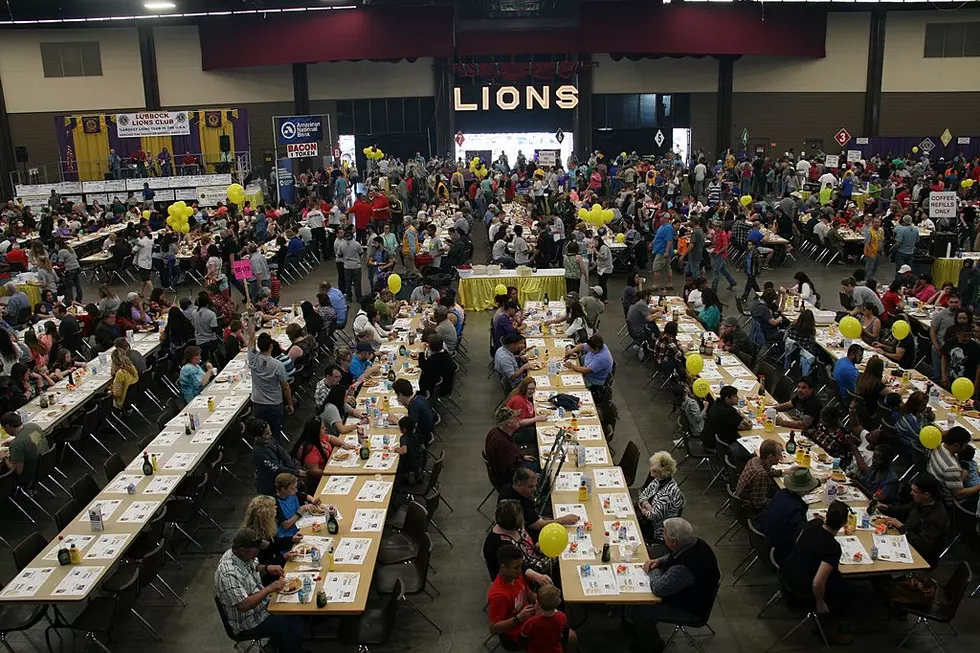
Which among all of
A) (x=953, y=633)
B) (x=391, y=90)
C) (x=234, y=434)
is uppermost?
(x=391, y=90)

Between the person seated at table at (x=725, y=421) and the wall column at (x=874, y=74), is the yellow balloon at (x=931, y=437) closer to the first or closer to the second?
the person seated at table at (x=725, y=421)

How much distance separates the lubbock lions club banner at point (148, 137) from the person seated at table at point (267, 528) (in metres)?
28.5

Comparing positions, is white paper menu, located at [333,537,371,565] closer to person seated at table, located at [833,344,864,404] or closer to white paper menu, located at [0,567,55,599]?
white paper menu, located at [0,567,55,599]

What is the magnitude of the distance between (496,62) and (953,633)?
105ft

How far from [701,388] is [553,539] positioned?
4493mm

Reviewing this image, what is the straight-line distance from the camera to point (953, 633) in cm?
771

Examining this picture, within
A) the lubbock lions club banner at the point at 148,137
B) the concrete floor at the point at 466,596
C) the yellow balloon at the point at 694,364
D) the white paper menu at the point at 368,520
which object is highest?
the lubbock lions club banner at the point at 148,137

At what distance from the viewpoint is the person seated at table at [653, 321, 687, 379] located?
12.8 metres

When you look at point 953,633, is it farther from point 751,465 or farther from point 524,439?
point 524,439

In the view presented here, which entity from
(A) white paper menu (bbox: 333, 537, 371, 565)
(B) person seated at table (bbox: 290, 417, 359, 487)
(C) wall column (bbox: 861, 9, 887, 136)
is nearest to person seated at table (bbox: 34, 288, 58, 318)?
(B) person seated at table (bbox: 290, 417, 359, 487)

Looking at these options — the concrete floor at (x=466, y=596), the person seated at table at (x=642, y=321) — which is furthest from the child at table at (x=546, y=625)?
the person seated at table at (x=642, y=321)

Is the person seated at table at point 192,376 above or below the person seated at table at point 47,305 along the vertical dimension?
below

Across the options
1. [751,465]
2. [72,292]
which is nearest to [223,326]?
[72,292]

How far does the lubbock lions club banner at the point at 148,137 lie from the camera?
1334 inches
